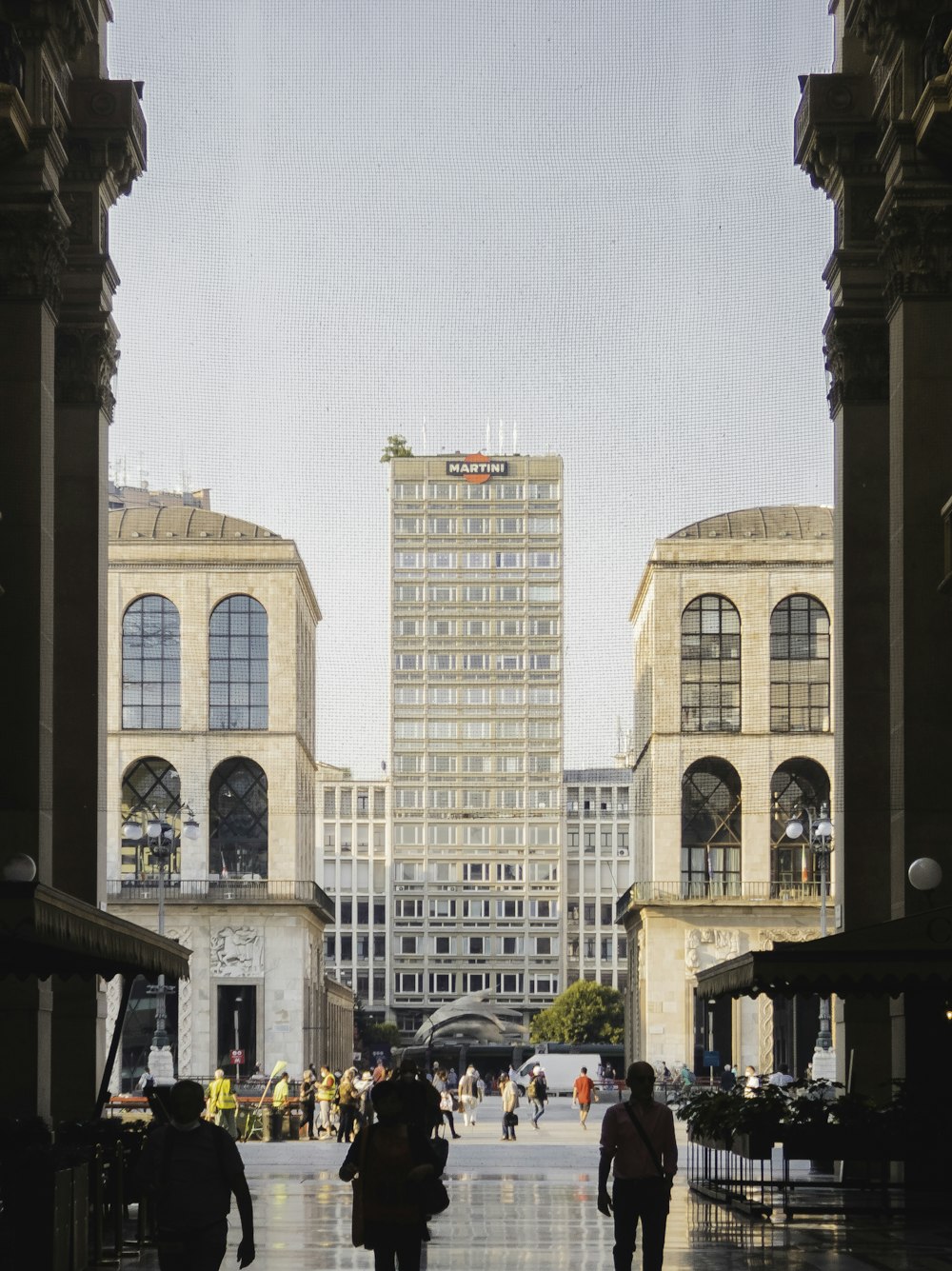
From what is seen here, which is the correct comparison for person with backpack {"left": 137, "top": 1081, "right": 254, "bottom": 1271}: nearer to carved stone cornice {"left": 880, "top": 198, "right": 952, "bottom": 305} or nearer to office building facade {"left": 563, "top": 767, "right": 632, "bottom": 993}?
carved stone cornice {"left": 880, "top": 198, "right": 952, "bottom": 305}

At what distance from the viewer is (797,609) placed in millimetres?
90500

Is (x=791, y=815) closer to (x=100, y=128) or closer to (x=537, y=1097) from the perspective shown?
(x=537, y=1097)

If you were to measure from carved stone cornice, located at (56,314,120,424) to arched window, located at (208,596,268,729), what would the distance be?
186 ft

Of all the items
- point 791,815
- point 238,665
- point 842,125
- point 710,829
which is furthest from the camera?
point 238,665

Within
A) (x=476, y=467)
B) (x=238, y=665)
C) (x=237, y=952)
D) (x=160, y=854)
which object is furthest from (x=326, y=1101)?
(x=476, y=467)

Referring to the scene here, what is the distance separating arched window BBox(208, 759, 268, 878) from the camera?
90312mm

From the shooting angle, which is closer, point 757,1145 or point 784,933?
point 757,1145

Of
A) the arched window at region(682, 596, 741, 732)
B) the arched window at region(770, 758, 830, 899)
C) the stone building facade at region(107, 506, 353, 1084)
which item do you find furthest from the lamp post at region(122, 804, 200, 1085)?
the arched window at region(770, 758, 830, 899)

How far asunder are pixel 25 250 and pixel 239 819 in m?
63.6

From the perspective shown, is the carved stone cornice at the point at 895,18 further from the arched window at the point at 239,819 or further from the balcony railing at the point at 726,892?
the arched window at the point at 239,819

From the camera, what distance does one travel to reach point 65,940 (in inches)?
691

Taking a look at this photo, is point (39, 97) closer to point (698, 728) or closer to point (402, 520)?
point (698, 728)

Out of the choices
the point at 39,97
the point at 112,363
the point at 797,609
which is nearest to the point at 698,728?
the point at 797,609

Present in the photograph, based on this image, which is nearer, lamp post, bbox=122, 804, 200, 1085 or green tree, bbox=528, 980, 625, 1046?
lamp post, bbox=122, 804, 200, 1085
